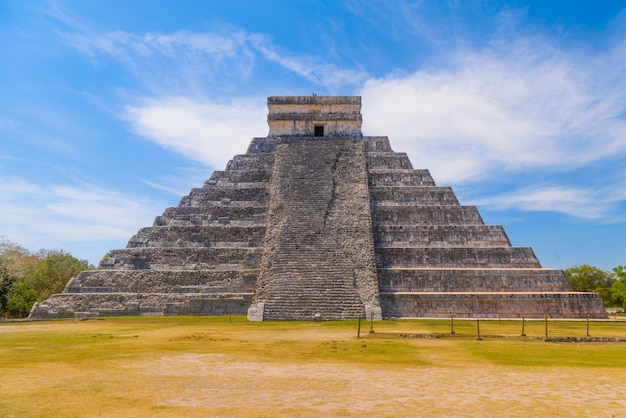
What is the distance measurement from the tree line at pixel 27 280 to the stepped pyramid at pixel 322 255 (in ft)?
26.9

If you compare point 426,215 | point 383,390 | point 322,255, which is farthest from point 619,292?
point 383,390

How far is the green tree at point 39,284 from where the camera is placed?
26.7 m

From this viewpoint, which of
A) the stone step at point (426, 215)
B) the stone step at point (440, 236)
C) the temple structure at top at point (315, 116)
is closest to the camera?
the stone step at point (440, 236)

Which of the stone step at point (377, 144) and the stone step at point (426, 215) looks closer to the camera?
the stone step at point (426, 215)

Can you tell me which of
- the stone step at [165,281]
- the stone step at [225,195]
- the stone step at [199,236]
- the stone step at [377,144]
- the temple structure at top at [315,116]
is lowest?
the stone step at [165,281]

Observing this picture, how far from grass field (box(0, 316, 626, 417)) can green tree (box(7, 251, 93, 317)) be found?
1494cm

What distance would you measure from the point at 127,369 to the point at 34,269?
25.8 m

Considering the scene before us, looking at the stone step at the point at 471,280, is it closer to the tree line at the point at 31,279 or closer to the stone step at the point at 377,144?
the stone step at the point at 377,144

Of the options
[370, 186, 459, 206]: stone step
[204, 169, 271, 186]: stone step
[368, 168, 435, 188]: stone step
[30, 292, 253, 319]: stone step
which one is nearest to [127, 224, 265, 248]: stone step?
[30, 292, 253, 319]: stone step

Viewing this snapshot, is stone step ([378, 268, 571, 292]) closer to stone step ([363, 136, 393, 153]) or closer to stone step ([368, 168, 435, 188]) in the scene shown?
stone step ([368, 168, 435, 188])

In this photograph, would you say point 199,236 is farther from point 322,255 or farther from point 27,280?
point 27,280

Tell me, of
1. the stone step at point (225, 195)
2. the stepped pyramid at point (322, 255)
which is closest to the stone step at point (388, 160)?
the stepped pyramid at point (322, 255)

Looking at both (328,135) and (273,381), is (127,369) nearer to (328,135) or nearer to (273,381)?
(273,381)

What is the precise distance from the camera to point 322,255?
2000cm
